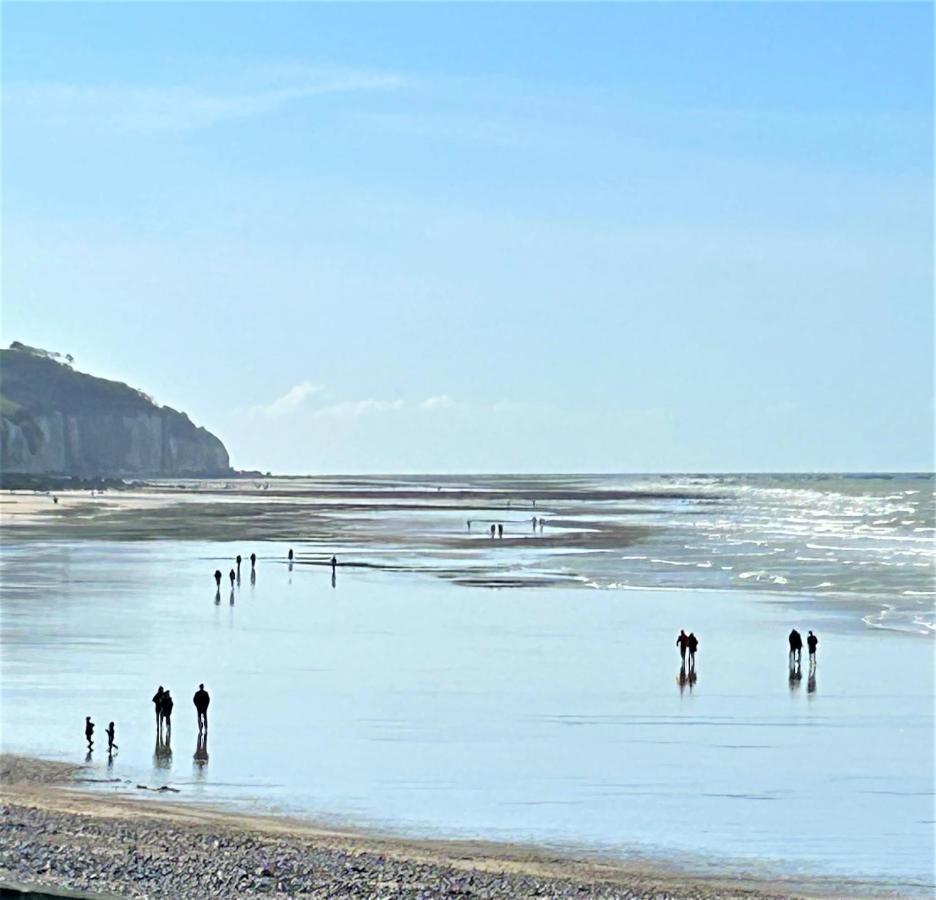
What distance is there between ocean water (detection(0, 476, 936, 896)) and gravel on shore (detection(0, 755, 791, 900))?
0.90 meters

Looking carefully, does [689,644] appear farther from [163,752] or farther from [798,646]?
[163,752]

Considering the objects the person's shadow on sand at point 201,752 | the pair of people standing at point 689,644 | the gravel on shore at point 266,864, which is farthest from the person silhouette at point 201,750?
the pair of people standing at point 689,644

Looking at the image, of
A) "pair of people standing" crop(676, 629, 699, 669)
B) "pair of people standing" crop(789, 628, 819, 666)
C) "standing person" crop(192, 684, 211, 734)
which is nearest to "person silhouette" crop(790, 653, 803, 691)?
"pair of people standing" crop(789, 628, 819, 666)

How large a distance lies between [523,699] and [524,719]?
184 centimetres

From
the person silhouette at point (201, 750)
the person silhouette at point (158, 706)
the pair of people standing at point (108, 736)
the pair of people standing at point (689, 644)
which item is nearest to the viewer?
the person silhouette at point (201, 750)

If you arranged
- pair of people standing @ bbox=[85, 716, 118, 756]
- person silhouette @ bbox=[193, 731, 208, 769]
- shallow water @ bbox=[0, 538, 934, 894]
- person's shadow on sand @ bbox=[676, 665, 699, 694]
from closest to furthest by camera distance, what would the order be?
shallow water @ bbox=[0, 538, 934, 894] < person silhouette @ bbox=[193, 731, 208, 769] < pair of people standing @ bbox=[85, 716, 118, 756] < person's shadow on sand @ bbox=[676, 665, 699, 694]

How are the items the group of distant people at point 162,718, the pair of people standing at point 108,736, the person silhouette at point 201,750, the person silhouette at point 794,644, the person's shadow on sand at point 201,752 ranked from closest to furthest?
the person's shadow on sand at point 201,752, the person silhouette at point 201,750, the pair of people standing at point 108,736, the group of distant people at point 162,718, the person silhouette at point 794,644

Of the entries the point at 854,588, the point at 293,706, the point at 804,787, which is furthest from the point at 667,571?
the point at 804,787

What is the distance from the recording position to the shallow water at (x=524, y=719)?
59.4ft

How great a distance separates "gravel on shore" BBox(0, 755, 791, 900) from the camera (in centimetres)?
1462

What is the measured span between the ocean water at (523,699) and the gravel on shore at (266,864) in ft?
2.96

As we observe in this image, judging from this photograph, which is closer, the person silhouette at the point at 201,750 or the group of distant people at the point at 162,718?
the person silhouette at the point at 201,750

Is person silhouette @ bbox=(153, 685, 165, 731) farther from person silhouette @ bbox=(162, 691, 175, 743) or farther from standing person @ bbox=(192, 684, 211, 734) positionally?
standing person @ bbox=(192, 684, 211, 734)

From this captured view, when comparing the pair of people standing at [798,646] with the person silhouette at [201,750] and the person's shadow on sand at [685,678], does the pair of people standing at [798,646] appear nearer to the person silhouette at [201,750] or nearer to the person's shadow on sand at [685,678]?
the person's shadow on sand at [685,678]
